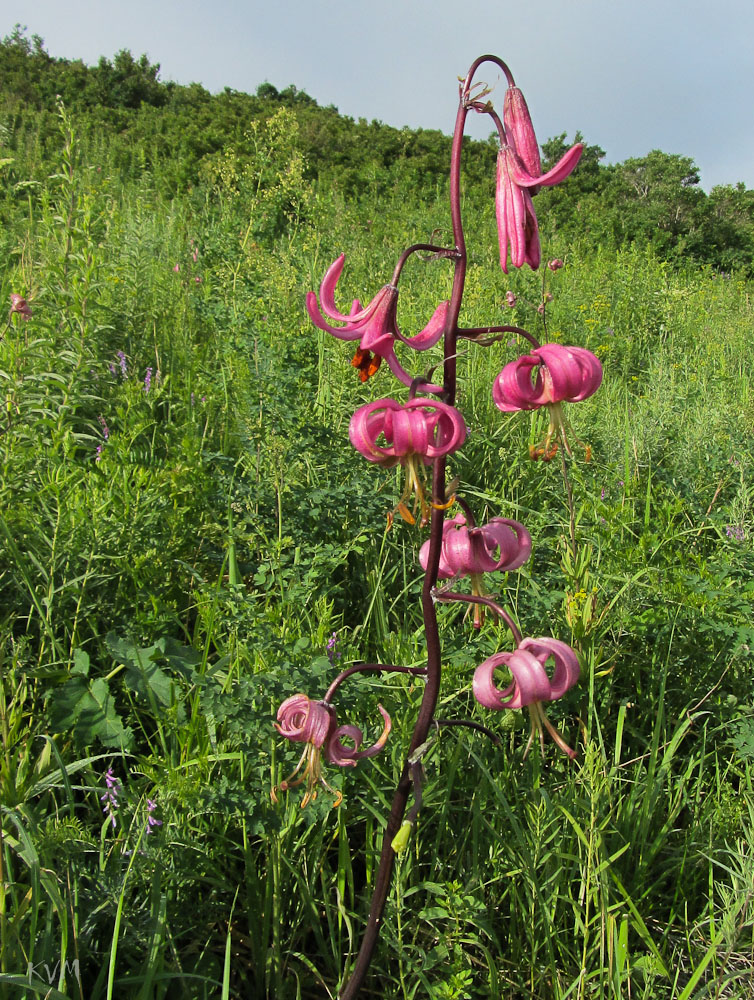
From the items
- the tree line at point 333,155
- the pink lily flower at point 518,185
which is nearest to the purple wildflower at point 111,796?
the pink lily flower at point 518,185

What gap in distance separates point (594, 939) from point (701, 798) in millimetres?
472

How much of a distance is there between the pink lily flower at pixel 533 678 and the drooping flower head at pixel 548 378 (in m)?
0.32

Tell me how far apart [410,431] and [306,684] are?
619mm

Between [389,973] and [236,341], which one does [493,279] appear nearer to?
[236,341]

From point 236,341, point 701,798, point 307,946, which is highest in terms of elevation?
point 236,341

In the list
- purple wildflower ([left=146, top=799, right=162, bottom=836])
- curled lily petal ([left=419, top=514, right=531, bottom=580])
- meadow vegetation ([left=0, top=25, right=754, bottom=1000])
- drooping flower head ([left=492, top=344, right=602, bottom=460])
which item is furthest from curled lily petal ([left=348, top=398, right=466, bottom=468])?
purple wildflower ([left=146, top=799, right=162, bottom=836])

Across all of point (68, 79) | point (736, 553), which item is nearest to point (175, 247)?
point (736, 553)

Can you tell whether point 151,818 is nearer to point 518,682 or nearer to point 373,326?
point 518,682

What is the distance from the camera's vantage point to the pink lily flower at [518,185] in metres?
0.85

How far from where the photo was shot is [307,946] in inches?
51.9

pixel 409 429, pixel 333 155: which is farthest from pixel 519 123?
pixel 333 155

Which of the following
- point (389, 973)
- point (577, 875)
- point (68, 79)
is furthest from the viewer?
point (68, 79)

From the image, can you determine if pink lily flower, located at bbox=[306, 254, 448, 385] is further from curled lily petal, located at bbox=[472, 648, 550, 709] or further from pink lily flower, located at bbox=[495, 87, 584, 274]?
curled lily petal, located at bbox=[472, 648, 550, 709]

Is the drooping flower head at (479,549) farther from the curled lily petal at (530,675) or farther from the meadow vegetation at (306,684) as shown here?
the meadow vegetation at (306,684)
